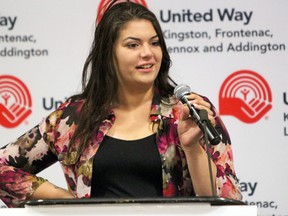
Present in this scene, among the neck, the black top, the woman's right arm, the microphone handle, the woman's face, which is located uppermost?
the woman's face

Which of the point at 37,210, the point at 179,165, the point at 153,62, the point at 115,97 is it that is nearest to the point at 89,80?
the point at 115,97

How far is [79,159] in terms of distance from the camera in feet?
6.45

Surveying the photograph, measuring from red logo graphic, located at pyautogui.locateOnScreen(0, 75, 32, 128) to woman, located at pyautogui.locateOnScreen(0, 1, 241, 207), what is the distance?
78cm

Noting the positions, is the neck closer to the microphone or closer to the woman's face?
the woman's face

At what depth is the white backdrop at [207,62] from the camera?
2.85m

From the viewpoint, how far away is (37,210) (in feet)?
4.18

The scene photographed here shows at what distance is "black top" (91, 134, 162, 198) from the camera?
1.87 meters

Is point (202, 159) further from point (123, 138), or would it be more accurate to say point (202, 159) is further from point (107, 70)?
point (107, 70)

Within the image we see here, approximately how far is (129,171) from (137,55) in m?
0.34

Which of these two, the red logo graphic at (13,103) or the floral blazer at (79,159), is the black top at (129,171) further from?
the red logo graphic at (13,103)

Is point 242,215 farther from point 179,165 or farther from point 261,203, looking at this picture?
point 261,203

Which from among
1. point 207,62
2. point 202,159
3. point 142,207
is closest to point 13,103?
point 207,62

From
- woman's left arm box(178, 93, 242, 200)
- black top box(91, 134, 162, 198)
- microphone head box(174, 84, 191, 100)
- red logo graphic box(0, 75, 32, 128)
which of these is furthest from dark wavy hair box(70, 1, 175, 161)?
red logo graphic box(0, 75, 32, 128)

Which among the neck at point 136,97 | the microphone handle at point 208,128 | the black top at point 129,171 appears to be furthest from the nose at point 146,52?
the microphone handle at point 208,128
